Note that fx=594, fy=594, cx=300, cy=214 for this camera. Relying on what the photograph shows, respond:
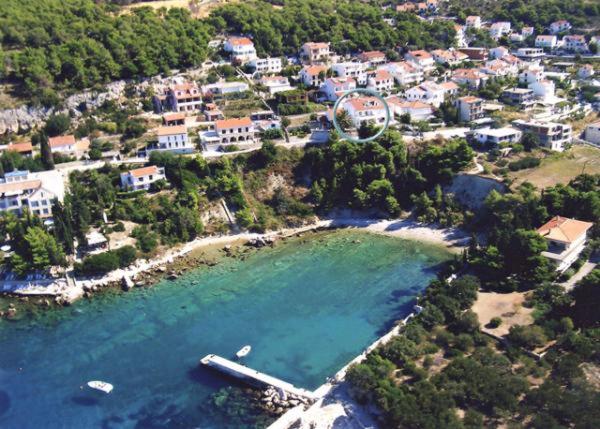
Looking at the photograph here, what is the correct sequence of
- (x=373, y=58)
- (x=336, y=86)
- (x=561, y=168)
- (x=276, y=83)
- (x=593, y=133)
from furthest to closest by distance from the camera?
(x=373, y=58) < (x=276, y=83) < (x=336, y=86) < (x=593, y=133) < (x=561, y=168)

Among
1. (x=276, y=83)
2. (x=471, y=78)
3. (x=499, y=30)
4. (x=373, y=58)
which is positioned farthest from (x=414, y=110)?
(x=499, y=30)

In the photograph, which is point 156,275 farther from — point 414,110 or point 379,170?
point 414,110

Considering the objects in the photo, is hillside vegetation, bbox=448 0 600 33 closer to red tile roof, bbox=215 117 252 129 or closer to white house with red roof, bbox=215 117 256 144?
red tile roof, bbox=215 117 252 129

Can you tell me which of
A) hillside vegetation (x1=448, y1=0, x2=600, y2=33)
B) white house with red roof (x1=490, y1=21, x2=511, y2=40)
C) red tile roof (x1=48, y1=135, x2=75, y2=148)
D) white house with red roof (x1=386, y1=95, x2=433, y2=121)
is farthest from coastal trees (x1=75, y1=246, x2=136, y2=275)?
hillside vegetation (x1=448, y1=0, x2=600, y2=33)

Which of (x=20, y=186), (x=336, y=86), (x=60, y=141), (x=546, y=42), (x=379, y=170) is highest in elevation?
(x=546, y=42)

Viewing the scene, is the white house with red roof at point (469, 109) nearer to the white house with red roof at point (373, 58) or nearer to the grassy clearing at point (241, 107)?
the white house with red roof at point (373, 58)

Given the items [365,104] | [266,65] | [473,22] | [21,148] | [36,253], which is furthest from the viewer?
[473,22]

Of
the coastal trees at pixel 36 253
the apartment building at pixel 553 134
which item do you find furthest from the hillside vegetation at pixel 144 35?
the apartment building at pixel 553 134
